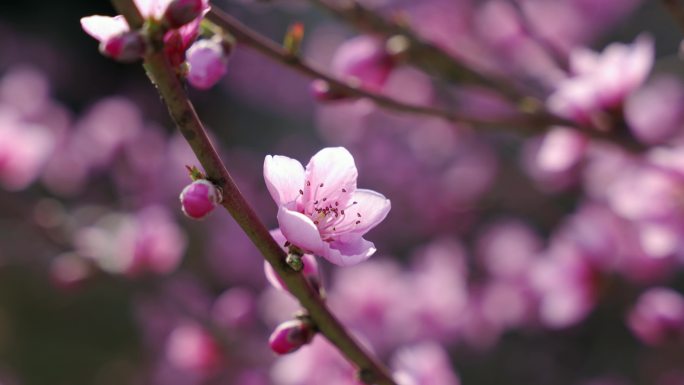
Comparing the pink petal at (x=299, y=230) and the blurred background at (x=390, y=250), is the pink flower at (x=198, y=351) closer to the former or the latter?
the blurred background at (x=390, y=250)

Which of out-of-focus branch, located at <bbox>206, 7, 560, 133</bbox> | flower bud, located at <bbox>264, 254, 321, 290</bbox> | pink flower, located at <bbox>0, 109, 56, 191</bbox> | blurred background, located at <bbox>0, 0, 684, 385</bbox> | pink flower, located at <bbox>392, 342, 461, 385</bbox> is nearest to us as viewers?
flower bud, located at <bbox>264, 254, 321, 290</bbox>

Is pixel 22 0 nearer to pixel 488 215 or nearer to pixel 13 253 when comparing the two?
pixel 13 253

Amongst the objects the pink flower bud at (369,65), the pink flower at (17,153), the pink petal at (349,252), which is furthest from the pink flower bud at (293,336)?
the pink flower at (17,153)

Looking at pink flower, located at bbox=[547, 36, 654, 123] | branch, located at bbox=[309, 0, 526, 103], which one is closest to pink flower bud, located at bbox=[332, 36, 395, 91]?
branch, located at bbox=[309, 0, 526, 103]

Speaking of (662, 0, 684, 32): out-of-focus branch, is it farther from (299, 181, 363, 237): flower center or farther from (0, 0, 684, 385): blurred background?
(299, 181, 363, 237): flower center

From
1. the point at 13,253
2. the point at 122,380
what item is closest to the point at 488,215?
the point at 122,380

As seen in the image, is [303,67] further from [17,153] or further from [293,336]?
[17,153]
